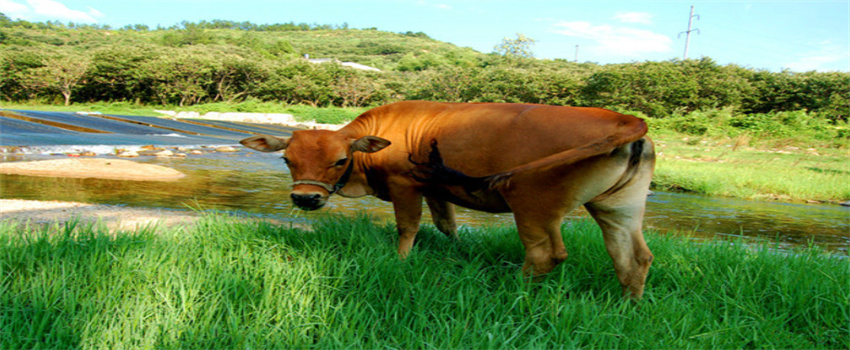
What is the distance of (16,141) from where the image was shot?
17.4 metres

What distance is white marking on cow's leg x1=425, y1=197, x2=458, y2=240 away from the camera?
4953mm

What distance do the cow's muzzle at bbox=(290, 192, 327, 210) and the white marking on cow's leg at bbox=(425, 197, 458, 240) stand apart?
1197mm

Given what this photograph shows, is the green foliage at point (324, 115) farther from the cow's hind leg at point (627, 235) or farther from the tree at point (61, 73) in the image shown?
the cow's hind leg at point (627, 235)

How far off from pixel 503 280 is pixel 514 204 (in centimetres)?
63

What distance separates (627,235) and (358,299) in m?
1.93

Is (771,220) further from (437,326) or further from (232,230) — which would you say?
(232,230)

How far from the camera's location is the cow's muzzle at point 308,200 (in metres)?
4.06

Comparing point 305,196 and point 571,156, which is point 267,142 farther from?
point 571,156

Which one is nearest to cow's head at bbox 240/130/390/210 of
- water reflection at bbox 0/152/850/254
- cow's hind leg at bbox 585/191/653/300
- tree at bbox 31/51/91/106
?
cow's hind leg at bbox 585/191/653/300

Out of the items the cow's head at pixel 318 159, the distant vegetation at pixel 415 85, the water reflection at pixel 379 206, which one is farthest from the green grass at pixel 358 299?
the distant vegetation at pixel 415 85

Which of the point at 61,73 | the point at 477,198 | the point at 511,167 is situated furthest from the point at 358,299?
the point at 61,73

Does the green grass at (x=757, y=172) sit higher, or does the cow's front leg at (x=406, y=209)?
the cow's front leg at (x=406, y=209)

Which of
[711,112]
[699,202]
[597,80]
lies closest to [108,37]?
[597,80]

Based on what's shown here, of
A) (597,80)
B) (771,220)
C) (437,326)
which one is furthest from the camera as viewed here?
(597,80)
